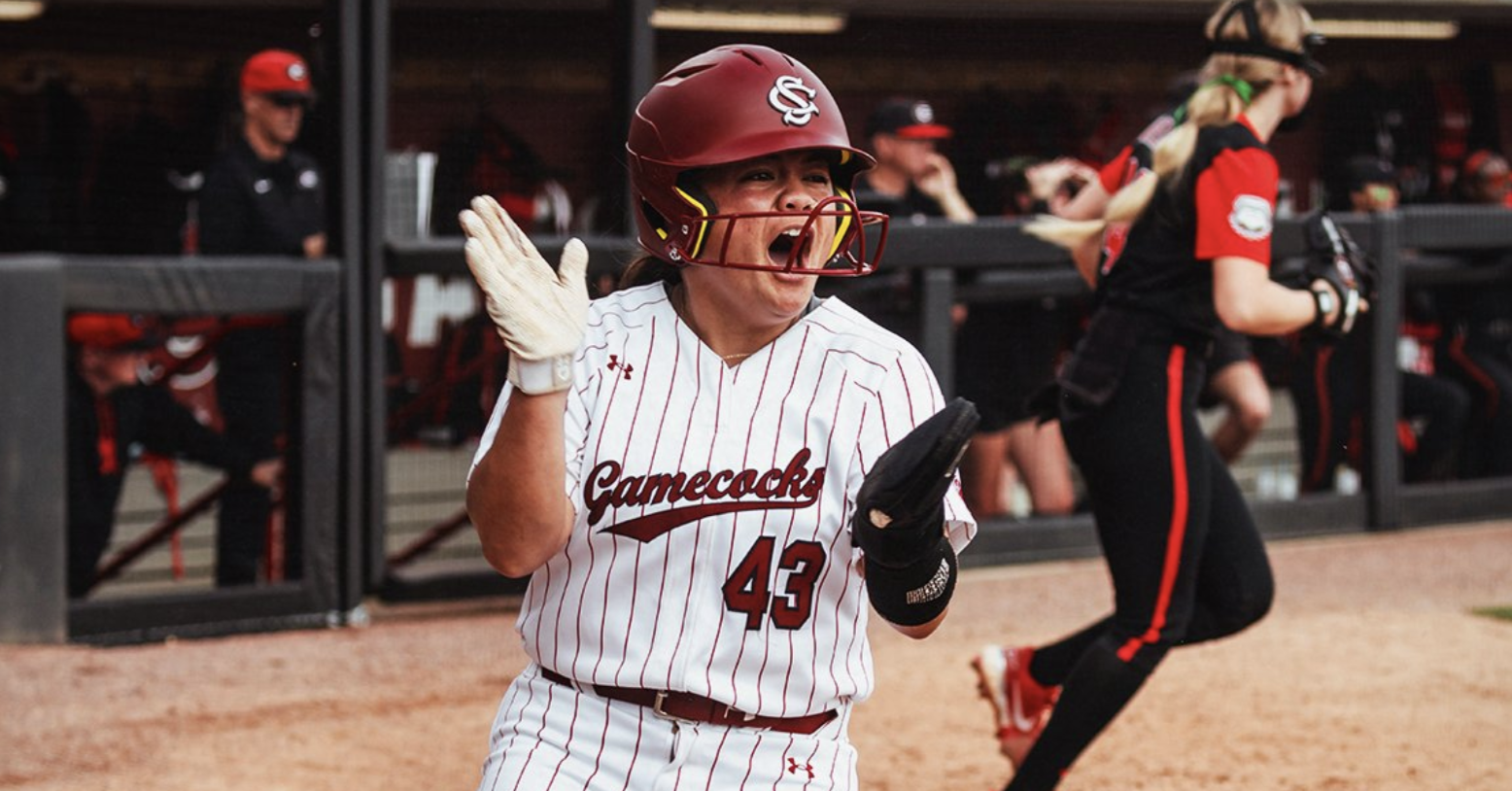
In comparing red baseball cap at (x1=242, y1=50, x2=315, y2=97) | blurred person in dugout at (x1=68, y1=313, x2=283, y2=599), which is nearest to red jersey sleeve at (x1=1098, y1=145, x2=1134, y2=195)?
blurred person in dugout at (x1=68, y1=313, x2=283, y2=599)

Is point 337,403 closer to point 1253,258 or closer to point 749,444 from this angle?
point 1253,258

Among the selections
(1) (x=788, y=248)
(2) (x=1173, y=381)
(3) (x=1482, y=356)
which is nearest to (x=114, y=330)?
(2) (x=1173, y=381)

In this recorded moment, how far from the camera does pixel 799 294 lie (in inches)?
87.0

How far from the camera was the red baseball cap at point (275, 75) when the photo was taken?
6.22 m

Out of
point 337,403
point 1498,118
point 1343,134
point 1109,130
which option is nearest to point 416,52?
point 337,403

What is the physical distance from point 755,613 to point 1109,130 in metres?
8.81

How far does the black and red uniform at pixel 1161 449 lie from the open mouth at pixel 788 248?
1.69m

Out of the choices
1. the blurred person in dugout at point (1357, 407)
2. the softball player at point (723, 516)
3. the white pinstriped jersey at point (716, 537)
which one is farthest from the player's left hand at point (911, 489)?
the blurred person in dugout at point (1357, 407)

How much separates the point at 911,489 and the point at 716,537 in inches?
13.1

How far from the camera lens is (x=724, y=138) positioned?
218 centimetres

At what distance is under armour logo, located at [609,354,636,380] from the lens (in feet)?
7.43

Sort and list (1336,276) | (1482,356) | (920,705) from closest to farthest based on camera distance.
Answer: (1336,276)
(920,705)
(1482,356)

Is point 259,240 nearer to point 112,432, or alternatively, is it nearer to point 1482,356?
point 112,432

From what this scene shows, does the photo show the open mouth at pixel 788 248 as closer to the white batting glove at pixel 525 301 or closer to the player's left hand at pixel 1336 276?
the white batting glove at pixel 525 301
